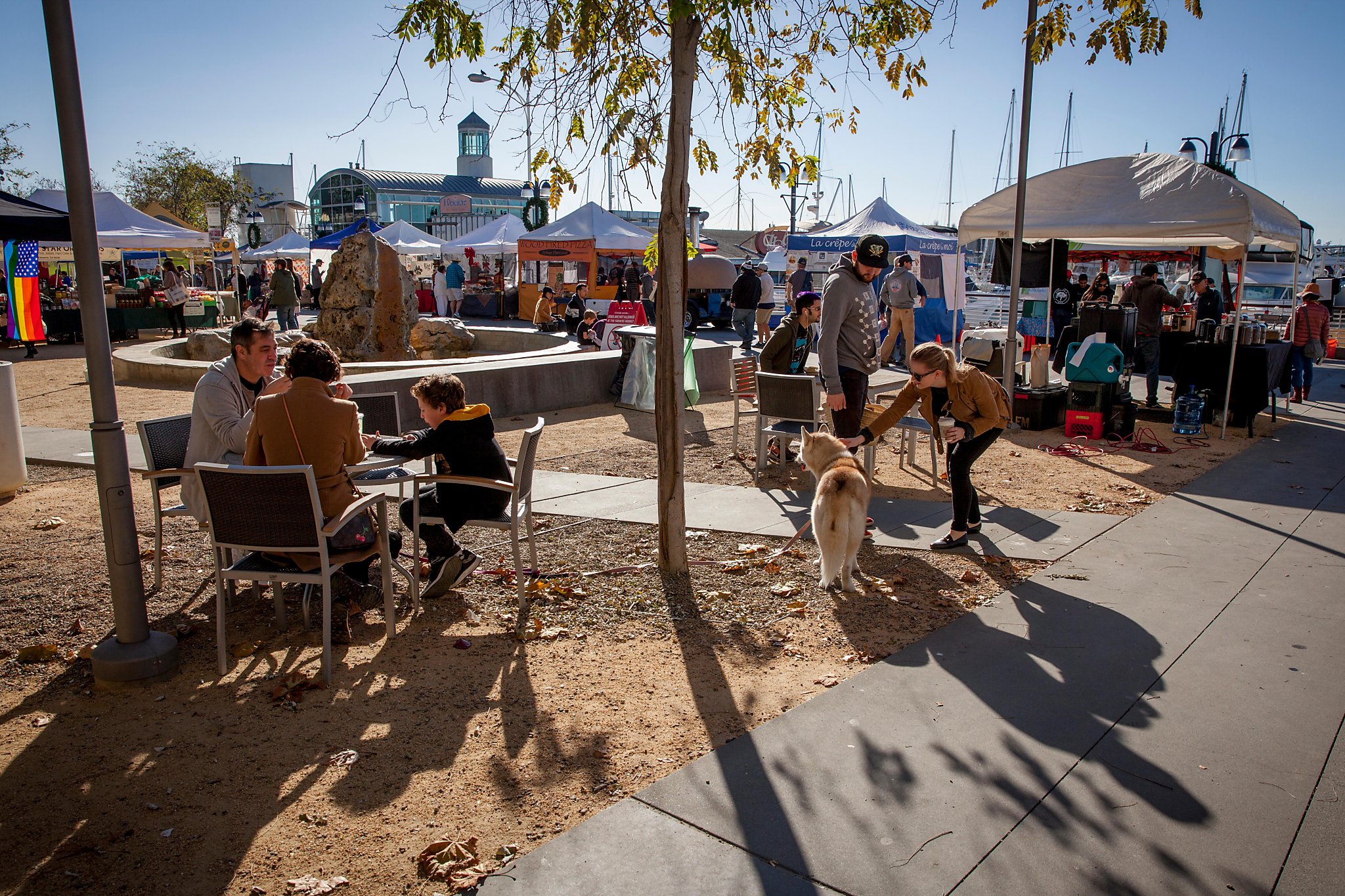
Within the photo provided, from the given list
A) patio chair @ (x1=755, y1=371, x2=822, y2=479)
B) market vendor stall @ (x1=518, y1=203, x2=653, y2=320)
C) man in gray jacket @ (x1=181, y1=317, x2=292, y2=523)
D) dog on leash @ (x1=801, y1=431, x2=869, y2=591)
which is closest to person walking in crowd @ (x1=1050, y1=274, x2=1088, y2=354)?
Result: patio chair @ (x1=755, y1=371, x2=822, y2=479)

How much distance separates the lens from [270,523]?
4.05 m

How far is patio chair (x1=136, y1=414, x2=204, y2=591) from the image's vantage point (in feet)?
16.7

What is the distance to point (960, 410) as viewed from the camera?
5922 millimetres

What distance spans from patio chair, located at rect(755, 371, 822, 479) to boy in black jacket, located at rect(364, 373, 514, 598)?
317 cm

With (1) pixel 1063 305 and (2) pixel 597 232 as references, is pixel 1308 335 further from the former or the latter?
(2) pixel 597 232

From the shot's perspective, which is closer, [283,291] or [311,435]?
[311,435]

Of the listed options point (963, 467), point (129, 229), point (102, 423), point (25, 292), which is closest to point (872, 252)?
point (963, 467)

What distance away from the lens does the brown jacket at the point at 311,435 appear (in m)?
4.30

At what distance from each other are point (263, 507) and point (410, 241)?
3377cm

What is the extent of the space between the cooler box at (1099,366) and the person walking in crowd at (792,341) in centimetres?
370

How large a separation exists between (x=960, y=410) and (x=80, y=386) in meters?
14.5

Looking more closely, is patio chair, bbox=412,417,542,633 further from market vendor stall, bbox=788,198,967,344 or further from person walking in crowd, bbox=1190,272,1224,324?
market vendor stall, bbox=788,198,967,344

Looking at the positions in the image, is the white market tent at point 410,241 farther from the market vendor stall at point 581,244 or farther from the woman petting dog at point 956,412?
the woman petting dog at point 956,412

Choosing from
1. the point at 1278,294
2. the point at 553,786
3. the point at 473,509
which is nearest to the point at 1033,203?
the point at 473,509
